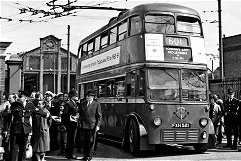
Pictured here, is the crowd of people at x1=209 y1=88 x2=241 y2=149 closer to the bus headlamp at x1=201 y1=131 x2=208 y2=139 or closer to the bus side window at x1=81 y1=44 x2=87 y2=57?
the bus headlamp at x1=201 y1=131 x2=208 y2=139

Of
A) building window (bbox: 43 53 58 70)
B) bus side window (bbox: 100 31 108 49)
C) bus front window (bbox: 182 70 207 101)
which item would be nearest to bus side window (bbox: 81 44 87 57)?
bus side window (bbox: 100 31 108 49)

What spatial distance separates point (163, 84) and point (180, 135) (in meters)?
1.45

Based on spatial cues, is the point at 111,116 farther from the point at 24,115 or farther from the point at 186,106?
the point at 24,115

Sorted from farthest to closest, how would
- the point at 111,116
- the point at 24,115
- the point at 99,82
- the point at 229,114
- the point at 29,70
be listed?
1. the point at 29,70
2. the point at 99,82
3. the point at 111,116
4. the point at 229,114
5. the point at 24,115

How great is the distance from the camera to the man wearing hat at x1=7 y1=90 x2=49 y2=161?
8.48 meters

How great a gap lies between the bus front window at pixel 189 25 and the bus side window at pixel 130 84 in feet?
6.22

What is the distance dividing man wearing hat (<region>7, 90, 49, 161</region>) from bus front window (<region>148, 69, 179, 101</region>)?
335 cm

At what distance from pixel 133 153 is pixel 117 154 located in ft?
1.89

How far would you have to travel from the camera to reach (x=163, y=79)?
10797mm

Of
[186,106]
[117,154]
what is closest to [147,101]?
[186,106]

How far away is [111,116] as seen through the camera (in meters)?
13.6

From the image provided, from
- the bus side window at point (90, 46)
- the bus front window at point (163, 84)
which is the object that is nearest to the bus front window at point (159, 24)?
the bus front window at point (163, 84)

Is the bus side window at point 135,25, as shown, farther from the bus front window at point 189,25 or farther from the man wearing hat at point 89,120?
the man wearing hat at point 89,120

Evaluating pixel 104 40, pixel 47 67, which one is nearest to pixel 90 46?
pixel 104 40
